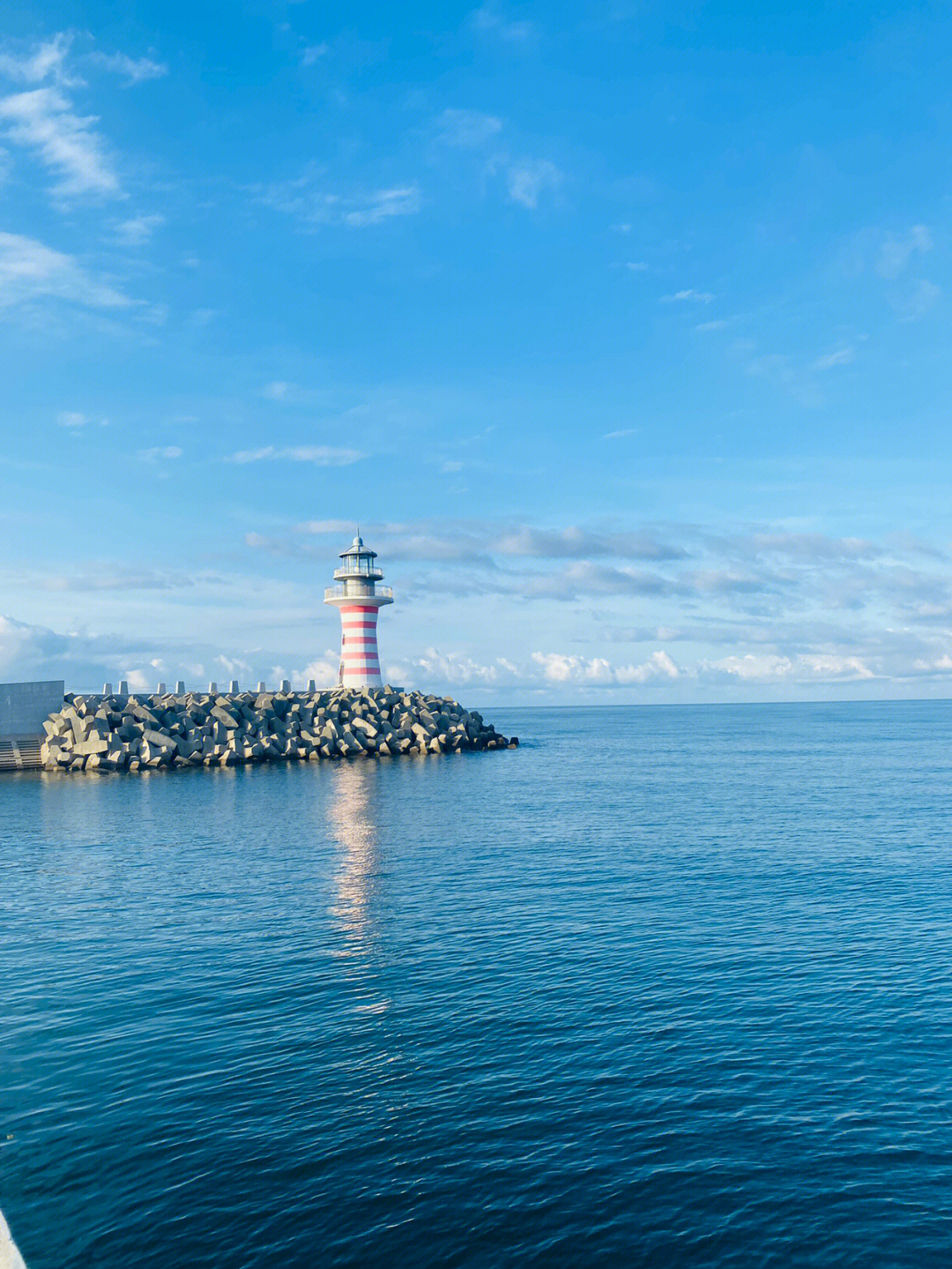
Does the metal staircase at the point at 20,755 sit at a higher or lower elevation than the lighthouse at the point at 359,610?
lower

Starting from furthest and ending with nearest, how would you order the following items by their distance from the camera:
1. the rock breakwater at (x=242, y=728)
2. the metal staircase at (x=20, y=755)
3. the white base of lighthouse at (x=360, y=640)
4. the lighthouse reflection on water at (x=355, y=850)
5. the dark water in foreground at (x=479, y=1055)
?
the white base of lighthouse at (x=360, y=640) → the metal staircase at (x=20, y=755) → the rock breakwater at (x=242, y=728) → the lighthouse reflection on water at (x=355, y=850) → the dark water in foreground at (x=479, y=1055)

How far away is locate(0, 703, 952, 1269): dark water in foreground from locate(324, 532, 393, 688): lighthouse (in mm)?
48546

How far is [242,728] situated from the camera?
263ft

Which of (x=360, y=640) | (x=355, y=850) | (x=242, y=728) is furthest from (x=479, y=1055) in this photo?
(x=360, y=640)

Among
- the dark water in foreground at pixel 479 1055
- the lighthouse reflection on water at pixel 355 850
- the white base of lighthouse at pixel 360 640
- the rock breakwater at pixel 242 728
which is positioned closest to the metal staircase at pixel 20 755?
the rock breakwater at pixel 242 728

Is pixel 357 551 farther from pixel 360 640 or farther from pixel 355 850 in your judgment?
pixel 355 850

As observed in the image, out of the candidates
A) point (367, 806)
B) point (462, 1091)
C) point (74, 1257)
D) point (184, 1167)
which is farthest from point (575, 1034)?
point (367, 806)

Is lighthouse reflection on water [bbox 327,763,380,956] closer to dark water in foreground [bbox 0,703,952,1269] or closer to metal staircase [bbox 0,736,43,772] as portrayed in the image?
dark water in foreground [bbox 0,703,952,1269]

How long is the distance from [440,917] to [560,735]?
Answer: 11602cm

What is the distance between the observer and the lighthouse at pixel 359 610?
8525 cm

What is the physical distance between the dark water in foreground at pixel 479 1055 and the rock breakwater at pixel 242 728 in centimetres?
3669

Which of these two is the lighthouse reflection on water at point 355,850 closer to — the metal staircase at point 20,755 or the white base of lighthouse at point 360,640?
the white base of lighthouse at point 360,640

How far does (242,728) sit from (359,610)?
15086mm

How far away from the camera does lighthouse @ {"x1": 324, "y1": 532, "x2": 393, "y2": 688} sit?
85250 millimetres
